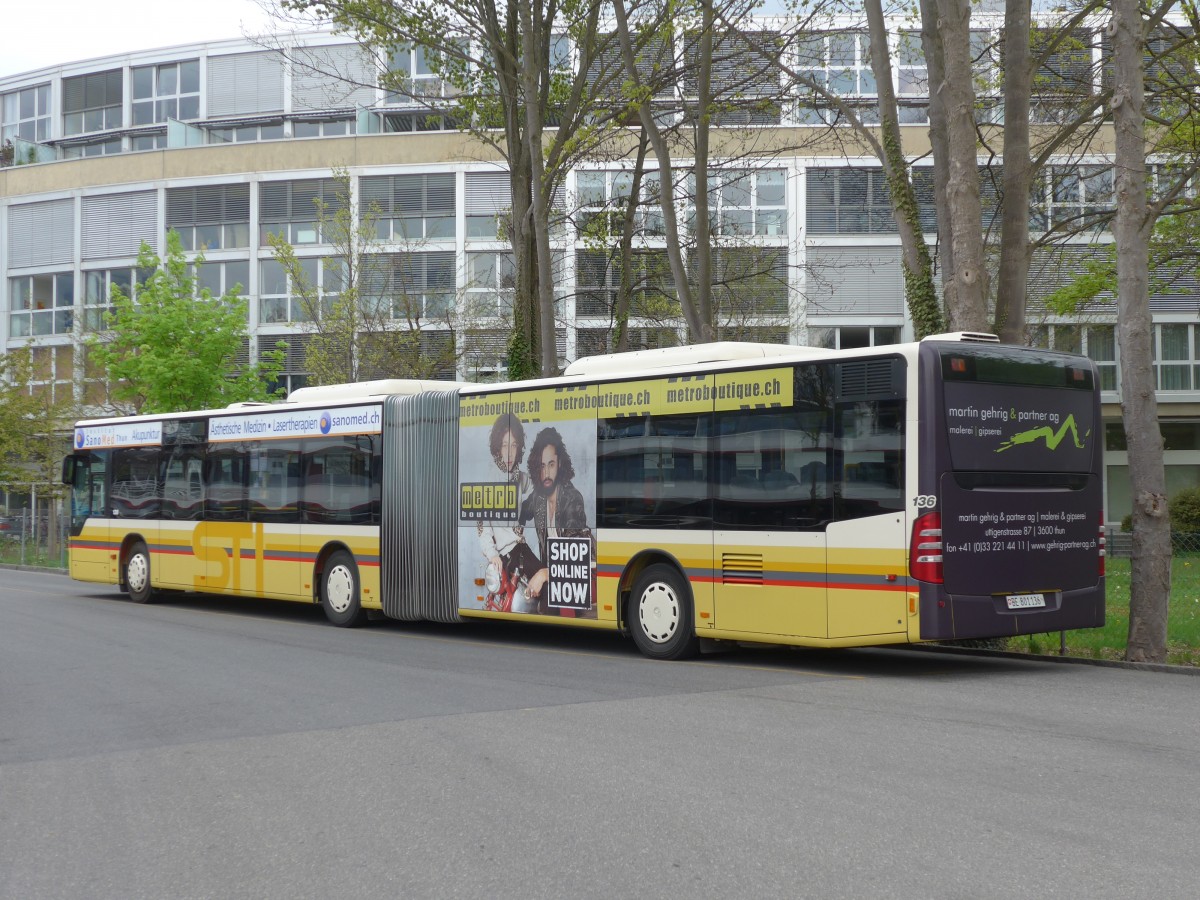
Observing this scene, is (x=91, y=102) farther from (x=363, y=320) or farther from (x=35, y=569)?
(x=363, y=320)

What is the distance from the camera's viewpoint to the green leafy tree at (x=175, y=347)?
34.2 m

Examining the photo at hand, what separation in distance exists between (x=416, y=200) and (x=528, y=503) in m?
31.6

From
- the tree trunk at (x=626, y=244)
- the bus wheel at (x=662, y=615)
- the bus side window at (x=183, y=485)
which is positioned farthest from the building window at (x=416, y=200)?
the bus wheel at (x=662, y=615)

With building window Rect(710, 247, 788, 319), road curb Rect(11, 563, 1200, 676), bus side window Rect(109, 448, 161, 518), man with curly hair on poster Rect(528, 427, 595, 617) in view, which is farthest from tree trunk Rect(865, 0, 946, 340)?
building window Rect(710, 247, 788, 319)

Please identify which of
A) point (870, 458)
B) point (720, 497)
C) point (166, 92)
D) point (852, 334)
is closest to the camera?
point (870, 458)

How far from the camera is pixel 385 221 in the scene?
45.7 m

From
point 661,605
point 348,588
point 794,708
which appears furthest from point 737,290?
point 794,708

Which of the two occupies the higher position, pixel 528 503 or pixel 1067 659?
pixel 528 503

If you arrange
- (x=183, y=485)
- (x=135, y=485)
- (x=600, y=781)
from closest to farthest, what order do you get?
(x=600, y=781) < (x=183, y=485) < (x=135, y=485)

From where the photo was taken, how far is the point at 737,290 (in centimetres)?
3341

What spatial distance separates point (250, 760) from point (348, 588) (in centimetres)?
1011

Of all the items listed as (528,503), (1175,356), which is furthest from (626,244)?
(1175,356)

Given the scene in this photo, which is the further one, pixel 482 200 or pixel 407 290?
pixel 482 200

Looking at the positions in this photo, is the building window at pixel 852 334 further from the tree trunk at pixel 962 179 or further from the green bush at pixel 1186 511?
the tree trunk at pixel 962 179
